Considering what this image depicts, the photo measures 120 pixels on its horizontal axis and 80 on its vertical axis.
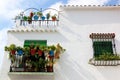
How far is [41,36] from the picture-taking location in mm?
13820

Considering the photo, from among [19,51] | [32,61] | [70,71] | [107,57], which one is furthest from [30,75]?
[107,57]

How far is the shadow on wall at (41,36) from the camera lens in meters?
13.7

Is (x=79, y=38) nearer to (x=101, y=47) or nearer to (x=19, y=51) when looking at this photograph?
(x=101, y=47)

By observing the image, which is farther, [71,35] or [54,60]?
[71,35]

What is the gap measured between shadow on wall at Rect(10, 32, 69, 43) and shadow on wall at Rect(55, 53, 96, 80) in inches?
50.5

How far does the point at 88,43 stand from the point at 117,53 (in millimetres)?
1708

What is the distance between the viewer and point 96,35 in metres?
13.6

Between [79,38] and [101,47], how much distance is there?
1.37 m

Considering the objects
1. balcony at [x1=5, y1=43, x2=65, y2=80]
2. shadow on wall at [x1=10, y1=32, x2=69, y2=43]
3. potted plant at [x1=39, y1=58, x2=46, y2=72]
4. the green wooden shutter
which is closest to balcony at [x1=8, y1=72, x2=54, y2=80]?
balcony at [x1=5, y1=43, x2=65, y2=80]

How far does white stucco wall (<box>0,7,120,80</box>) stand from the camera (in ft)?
41.9

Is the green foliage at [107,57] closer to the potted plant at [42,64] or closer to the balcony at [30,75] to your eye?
the balcony at [30,75]

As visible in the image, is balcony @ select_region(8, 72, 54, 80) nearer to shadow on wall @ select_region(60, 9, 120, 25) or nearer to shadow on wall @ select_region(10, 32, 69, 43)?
shadow on wall @ select_region(10, 32, 69, 43)

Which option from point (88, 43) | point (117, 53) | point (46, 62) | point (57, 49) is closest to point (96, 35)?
point (88, 43)

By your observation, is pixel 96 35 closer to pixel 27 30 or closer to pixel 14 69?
pixel 27 30
